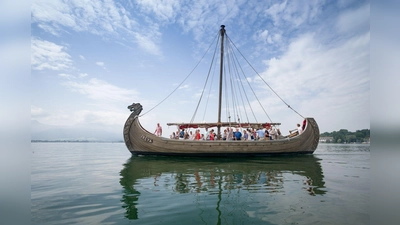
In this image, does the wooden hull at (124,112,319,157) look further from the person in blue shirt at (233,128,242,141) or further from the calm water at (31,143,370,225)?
the calm water at (31,143,370,225)

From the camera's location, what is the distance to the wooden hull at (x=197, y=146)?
1709 centimetres

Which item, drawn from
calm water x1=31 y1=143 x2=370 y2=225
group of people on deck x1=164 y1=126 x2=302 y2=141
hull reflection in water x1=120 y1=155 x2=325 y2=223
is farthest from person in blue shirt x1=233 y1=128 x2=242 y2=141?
calm water x1=31 y1=143 x2=370 y2=225

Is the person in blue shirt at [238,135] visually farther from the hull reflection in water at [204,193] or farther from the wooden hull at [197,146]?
the hull reflection in water at [204,193]

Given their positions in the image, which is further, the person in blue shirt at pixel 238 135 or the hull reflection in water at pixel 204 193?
the person in blue shirt at pixel 238 135

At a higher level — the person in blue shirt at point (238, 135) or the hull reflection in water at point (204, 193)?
the person in blue shirt at point (238, 135)

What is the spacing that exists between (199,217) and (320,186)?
5.00 metres

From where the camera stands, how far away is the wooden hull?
17.1 m

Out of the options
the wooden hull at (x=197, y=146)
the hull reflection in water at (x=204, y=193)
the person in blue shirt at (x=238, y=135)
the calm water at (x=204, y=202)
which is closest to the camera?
the calm water at (x=204, y=202)

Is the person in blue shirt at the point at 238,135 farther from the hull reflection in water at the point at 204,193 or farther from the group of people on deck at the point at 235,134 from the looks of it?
the hull reflection in water at the point at 204,193

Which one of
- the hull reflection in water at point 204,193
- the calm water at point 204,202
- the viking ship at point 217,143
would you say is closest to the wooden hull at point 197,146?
the viking ship at point 217,143

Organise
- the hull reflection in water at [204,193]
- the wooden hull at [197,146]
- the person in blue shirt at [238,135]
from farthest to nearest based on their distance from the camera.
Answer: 1. the person in blue shirt at [238,135]
2. the wooden hull at [197,146]
3. the hull reflection in water at [204,193]

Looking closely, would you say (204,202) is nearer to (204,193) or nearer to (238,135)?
(204,193)

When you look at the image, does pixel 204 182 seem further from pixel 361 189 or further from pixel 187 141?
pixel 187 141

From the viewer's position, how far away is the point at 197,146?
55.9ft
